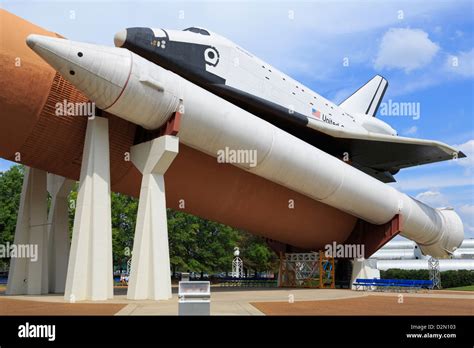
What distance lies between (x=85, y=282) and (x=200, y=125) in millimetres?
6006

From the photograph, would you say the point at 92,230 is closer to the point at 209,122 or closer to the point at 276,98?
the point at 209,122

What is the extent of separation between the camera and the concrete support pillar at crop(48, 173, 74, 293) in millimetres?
18891

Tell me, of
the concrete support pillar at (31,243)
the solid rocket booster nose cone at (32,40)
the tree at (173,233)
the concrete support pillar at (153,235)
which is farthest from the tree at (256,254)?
the solid rocket booster nose cone at (32,40)

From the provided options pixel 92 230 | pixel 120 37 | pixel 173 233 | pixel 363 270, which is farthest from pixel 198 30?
pixel 173 233

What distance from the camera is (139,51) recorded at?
16562 millimetres

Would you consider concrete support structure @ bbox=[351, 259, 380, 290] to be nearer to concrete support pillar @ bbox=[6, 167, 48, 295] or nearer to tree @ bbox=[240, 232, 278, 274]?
concrete support pillar @ bbox=[6, 167, 48, 295]

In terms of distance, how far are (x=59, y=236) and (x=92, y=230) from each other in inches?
223

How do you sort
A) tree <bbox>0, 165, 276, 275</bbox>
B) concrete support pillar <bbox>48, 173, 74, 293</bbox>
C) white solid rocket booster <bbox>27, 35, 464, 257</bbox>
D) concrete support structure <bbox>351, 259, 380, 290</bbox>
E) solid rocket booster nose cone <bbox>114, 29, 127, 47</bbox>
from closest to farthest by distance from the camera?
1. white solid rocket booster <bbox>27, 35, 464, 257</bbox>
2. solid rocket booster nose cone <bbox>114, 29, 127, 47</bbox>
3. concrete support pillar <bbox>48, 173, 74, 293</bbox>
4. concrete support structure <bbox>351, 259, 380, 290</bbox>
5. tree <bbox>0, 165, 276, 275</bbox>

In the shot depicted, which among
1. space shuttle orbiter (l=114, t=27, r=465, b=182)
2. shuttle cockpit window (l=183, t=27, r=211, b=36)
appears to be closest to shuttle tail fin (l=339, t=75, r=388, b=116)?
space shuttle orbiter (l=114, t=27, r=465, b=182)

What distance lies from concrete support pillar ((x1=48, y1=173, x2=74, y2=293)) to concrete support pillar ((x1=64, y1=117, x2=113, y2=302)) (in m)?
4.63

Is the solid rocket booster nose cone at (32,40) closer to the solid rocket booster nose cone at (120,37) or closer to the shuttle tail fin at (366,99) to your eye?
the solid rocket booster nose cone at (120,37)

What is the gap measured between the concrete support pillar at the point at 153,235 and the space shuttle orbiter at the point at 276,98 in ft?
12.0

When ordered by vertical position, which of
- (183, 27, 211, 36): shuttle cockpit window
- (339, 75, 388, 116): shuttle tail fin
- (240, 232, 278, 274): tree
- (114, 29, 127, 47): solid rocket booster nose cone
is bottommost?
(240, 232, 278, 274): tree
